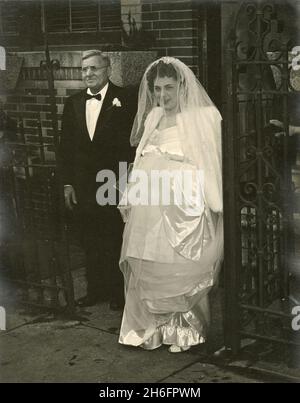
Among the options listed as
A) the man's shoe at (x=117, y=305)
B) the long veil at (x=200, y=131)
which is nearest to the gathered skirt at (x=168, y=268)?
the long veil at (x=200, y=131)

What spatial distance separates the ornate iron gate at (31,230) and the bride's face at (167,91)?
85cm

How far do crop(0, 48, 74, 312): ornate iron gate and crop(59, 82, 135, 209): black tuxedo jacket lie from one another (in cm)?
17

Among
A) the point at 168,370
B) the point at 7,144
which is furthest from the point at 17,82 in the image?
the point at 168,370

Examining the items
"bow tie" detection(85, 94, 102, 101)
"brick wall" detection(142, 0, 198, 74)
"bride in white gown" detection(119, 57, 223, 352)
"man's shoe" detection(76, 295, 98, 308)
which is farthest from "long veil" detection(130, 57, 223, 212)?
"man's shoe" detection(76, 295, 98, 308)

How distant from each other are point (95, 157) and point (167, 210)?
1.01 metres

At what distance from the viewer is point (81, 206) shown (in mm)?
5508

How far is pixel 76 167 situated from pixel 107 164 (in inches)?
10.5

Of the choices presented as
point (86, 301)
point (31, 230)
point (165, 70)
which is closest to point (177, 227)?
point (165, 70)

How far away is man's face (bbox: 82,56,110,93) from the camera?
17.0 feet

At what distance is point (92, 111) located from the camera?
540 cm

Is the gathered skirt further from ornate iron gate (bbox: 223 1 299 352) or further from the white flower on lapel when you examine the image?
the white flower on lapel

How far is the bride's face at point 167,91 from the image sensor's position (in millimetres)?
4559

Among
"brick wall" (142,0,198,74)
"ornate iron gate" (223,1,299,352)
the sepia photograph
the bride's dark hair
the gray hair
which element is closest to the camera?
"ornate iron gate" (223,1,299,352)

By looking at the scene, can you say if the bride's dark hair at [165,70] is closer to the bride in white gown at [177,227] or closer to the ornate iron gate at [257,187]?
the bride in white gown at [177,227]
